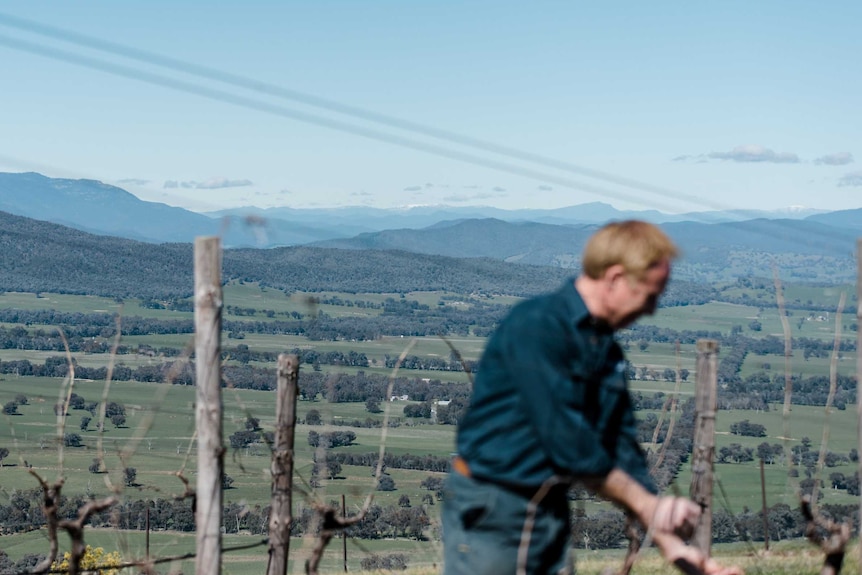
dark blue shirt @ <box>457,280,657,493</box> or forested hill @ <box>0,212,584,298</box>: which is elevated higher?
dark blue shirt @ <box>457,280,657,493</box>

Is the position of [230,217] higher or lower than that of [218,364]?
higher

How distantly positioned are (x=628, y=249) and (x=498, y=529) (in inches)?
37.4

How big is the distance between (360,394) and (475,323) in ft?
103

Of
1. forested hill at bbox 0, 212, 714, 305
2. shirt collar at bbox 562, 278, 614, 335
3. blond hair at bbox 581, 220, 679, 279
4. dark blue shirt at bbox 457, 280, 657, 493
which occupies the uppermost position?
blond hair at bbox 581, 220, 679, 279

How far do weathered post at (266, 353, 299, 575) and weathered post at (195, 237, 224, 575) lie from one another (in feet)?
3.56

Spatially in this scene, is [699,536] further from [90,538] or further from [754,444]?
[754,444]

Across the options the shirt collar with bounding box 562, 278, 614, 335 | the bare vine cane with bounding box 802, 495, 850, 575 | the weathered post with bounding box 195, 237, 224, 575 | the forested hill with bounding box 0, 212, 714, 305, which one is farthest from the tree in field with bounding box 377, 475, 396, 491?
the forested hill with bounding box 0, 212, 714, 305

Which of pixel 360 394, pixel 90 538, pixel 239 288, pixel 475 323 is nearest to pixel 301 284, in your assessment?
pixel 239 288

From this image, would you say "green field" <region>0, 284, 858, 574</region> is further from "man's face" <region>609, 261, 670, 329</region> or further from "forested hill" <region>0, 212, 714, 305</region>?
"forested hill" <region>0, 212, 714, 305</region>

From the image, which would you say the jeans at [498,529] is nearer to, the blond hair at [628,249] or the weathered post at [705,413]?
the blond hair at [628,249]

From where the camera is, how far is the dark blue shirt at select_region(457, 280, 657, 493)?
2.91m

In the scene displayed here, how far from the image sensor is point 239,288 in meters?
87.6

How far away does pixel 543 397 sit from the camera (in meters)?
2.91

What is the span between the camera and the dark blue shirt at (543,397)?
291cm
